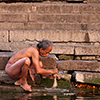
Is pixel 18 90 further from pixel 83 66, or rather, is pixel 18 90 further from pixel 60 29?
pixel 60 29

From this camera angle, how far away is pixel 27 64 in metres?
4.39

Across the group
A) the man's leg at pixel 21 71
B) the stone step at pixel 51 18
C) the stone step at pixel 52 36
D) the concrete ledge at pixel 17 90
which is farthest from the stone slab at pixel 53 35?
the concrete ledge at pixel 17 90


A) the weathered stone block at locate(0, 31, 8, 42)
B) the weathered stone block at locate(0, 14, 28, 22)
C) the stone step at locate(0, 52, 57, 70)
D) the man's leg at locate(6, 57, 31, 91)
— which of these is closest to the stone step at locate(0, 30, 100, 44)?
the weathered stone block at locate(0, 31, 8, 42)

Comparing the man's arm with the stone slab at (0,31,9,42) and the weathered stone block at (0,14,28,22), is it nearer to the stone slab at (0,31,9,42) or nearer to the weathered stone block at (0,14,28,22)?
the stone slab at (0,31,9,42)

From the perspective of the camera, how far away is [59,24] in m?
7.48

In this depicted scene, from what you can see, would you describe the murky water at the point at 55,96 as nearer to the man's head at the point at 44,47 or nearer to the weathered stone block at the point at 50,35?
the man's head at the point at 44,47

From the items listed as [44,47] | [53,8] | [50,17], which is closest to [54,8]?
[53,8]

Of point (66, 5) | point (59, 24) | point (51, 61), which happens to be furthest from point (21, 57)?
point (66, 5)

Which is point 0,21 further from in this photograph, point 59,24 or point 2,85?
point 2,85

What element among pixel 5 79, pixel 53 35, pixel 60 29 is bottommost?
pixel 5 79

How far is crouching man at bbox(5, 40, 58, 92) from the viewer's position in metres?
4.43

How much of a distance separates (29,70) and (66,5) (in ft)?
14.5

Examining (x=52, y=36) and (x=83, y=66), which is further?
(x=52, y=36)

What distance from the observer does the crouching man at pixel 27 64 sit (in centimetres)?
443
